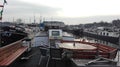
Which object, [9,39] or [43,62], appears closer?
[43,62]

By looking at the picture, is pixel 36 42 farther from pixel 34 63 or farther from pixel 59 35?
pixel 34 63

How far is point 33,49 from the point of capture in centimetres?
2039

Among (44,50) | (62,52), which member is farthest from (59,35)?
(62,52)

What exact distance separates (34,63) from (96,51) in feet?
19.4

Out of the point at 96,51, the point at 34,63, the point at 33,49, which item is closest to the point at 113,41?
the point at 33,49

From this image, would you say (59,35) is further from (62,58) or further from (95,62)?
(95,62)

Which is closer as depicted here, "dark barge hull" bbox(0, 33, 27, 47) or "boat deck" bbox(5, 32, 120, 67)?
"boat deck" bbox(5, 32, 120, 67)

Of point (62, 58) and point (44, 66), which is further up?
point (62, 58)

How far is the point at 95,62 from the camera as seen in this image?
25.4 feet

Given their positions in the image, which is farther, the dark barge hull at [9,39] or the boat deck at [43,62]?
the dark barge hull at [9,39]

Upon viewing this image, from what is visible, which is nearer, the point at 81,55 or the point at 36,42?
the point at 81,55

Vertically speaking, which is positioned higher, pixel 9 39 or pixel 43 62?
pixel 9 39

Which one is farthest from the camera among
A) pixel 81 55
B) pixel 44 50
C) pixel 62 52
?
pixel 44 50

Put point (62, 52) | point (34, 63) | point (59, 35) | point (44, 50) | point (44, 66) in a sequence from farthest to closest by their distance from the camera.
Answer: point (59, 35)
point (34, 63)
point (44, 66)
point (44, 50)
point (62, 52)
